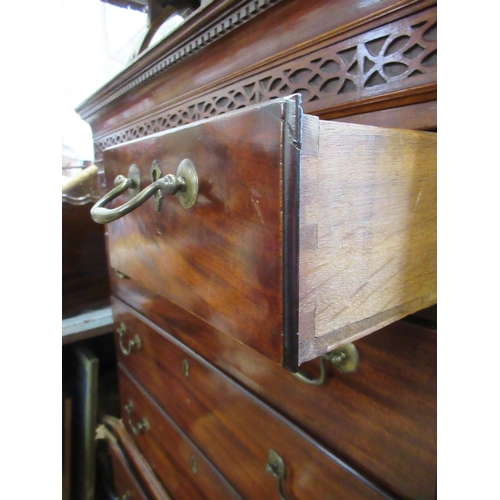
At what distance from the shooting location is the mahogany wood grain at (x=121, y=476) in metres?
0.98

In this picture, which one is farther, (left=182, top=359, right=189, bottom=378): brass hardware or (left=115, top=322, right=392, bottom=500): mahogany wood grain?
(left=182, top=359, right=189, bottom=378): brass hardware

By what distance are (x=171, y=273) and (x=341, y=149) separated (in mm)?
207

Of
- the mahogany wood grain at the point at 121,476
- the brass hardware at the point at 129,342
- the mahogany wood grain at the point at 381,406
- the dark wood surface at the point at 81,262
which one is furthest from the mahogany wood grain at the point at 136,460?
the mahogany wood grain at the point at 381,406

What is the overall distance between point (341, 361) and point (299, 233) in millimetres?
224

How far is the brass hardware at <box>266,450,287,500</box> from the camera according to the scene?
48 centimetres

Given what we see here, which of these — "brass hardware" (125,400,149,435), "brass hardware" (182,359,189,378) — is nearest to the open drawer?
"brass hardware" (182,359,189,378)

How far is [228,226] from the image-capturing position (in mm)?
271

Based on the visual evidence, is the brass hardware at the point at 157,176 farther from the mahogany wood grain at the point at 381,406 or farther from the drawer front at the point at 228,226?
the mahogany wood grain at the point at 381,406

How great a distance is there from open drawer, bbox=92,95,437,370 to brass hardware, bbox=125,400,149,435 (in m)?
0.73

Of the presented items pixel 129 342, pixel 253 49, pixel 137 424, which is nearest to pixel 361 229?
pixel 253 49

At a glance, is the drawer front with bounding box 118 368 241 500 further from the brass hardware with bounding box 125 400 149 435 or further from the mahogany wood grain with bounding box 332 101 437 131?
the mahogany wood grain with bounding box 332 101 437 131

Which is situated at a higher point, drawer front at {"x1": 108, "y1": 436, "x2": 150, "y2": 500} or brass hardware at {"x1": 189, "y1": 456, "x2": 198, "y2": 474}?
brass hardware at {"x1": 189, "y1": 456, "x2": 198, "y2": 474}

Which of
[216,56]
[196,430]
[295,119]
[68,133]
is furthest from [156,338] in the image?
[68,133]
